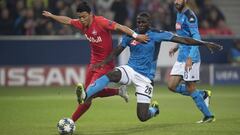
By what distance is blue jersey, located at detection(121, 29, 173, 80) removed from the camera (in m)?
10.5

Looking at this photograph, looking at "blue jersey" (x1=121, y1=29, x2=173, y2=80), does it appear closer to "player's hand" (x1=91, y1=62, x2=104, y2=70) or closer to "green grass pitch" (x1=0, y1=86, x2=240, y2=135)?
"player's hand" (x1=91, y1=62, x2=104, y2=70)

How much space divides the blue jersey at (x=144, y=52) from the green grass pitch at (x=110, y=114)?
96cm

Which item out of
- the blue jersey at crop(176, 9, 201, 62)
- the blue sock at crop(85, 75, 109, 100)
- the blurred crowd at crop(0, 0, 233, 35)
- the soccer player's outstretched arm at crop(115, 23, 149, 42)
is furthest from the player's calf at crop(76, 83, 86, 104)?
the blurred crowd at crop(0, 0, 233, 35)

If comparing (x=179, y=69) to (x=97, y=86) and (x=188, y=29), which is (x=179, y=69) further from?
(x=97, y=86)

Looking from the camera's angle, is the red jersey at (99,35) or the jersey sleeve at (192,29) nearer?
the red jersey at (99,35)

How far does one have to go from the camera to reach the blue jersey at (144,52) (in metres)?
10.5

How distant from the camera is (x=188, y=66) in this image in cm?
1119

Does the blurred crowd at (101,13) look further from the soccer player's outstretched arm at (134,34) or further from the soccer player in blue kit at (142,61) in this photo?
the soccer player's outstretched arm at (134,34)

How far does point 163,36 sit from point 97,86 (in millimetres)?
1358

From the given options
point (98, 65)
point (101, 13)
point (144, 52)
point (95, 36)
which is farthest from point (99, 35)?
point (101, 13)

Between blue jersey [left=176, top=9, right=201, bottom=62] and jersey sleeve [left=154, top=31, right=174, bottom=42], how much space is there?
3.06ft

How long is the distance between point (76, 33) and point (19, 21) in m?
1.85

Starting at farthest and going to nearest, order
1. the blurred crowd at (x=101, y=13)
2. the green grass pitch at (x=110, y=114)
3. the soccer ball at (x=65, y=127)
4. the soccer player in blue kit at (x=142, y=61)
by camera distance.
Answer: the blurred crowd at (x=101, y=13), the green grass pitch at (x=110, y=114), the soccer player in blue kit at (x=142, y=61), the soccer ball at (x=65, y=127)

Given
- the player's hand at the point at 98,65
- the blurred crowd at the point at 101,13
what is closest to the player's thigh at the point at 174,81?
the player's hand at the point at 98,65
